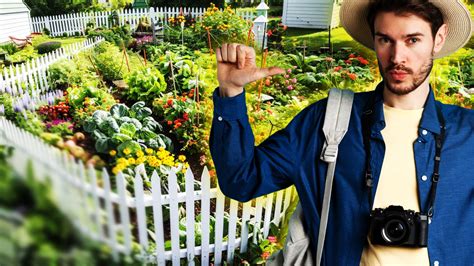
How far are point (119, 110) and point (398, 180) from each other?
854mm

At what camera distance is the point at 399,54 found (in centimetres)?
98

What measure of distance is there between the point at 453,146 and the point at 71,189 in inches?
34.7

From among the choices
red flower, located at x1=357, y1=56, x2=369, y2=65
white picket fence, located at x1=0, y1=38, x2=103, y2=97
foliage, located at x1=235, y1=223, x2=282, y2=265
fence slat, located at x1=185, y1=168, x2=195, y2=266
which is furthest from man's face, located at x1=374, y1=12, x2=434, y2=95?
foliage, located at x1=235, y1=223, x2=282, y2=265

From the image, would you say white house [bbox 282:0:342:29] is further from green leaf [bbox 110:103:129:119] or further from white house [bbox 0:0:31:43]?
white house [bbox 0:0:31:43]

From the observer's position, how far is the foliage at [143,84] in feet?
4.38

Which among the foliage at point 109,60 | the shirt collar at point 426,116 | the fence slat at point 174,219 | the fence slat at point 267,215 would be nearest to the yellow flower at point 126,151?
the foliage at point 109,60

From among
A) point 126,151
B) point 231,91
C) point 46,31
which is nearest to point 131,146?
point 126,151

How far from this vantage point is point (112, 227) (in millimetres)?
713

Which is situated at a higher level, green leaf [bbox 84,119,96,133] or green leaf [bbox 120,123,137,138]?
green leaf [bbox 84,119,96,133]

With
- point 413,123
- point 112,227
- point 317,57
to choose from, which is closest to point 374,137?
point 413,123

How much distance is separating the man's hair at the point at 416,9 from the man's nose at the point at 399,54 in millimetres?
72

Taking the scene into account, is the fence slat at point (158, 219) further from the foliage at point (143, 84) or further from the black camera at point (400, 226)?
the black camera at point (400, 226)

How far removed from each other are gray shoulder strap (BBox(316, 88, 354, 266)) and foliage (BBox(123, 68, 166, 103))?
0.55 meters

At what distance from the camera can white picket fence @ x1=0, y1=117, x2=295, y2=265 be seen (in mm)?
628
